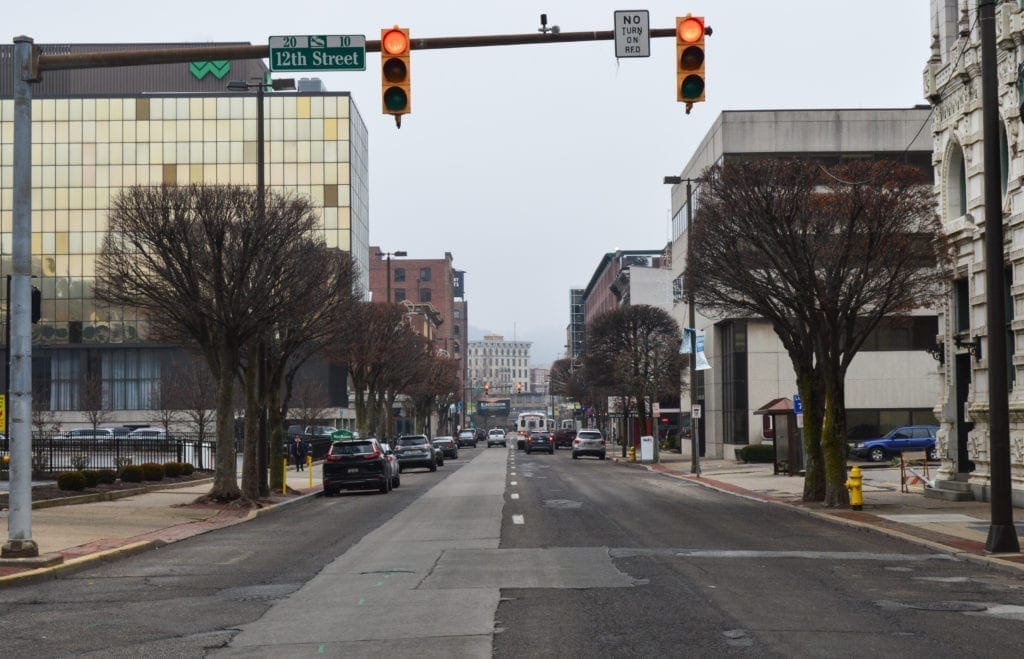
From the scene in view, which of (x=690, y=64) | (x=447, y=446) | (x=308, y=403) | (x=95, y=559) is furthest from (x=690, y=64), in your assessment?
(x=308, y=403)

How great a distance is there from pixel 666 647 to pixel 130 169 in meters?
84.8

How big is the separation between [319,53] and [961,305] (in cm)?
1966

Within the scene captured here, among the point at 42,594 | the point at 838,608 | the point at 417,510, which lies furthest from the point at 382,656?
the point at 417,510

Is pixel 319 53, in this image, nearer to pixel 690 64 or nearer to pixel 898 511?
pixel 690 64

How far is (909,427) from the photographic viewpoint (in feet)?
170

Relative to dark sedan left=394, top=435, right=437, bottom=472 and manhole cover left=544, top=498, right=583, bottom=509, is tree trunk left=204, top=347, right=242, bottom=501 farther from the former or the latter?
dark sedan left=394, top=435, right=437, bottom=472

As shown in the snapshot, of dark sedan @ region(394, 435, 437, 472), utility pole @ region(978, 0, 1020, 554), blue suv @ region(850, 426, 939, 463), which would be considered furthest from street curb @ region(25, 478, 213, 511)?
blue suv @ region(850, 426, 939, 463)

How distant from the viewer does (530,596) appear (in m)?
12.1

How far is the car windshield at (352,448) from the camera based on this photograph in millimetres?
33844

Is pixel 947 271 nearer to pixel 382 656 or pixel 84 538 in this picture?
pixel 84 538

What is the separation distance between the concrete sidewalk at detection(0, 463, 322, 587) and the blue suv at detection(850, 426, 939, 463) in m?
27.9

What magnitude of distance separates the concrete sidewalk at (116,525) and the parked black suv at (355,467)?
3.53 feet

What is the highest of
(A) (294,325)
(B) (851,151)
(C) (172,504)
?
(B) (851,151)

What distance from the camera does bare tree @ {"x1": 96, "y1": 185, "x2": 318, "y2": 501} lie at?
27.8 meters
